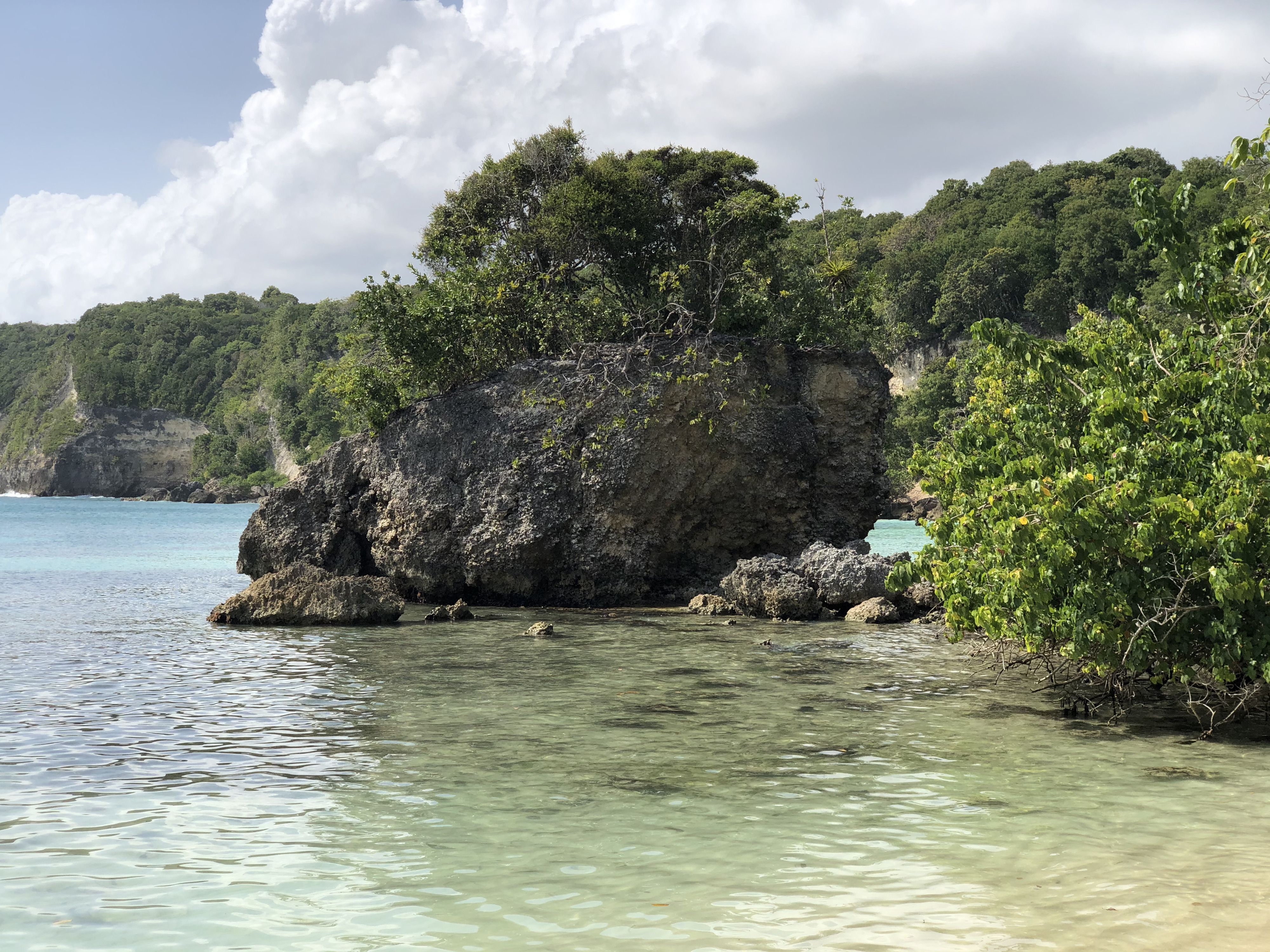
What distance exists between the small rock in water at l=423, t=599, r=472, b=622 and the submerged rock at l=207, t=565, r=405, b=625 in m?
0.58

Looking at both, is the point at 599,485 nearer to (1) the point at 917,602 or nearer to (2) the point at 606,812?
(1) the point at 917,602

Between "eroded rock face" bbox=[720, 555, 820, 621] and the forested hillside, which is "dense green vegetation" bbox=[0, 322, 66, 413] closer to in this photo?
the forested hillside

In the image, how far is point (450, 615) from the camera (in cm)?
1769

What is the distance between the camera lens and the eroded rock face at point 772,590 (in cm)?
1755

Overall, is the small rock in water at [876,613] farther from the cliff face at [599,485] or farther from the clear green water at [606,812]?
the clear green water at [606,812]

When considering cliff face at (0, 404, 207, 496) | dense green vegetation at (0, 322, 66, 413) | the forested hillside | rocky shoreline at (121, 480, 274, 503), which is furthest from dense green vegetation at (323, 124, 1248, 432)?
dense green vegetation at (0, 322, 66, 413)

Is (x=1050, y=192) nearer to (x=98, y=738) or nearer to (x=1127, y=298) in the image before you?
(x=1127, y=298)

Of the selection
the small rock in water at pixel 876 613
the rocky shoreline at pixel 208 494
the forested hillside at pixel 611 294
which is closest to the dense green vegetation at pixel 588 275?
the forested hillside at pixel 611 294

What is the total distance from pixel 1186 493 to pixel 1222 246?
236cm

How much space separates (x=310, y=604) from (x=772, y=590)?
25.9ft

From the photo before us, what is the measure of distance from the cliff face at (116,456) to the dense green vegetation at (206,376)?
1387 millimetres

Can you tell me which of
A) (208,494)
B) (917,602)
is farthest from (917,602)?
(208,494)

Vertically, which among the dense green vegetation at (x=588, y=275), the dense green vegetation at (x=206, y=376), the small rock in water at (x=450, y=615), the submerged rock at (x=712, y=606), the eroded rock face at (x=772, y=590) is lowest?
the small rock in water at (x=450, y=615)

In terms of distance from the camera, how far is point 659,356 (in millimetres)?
19750
